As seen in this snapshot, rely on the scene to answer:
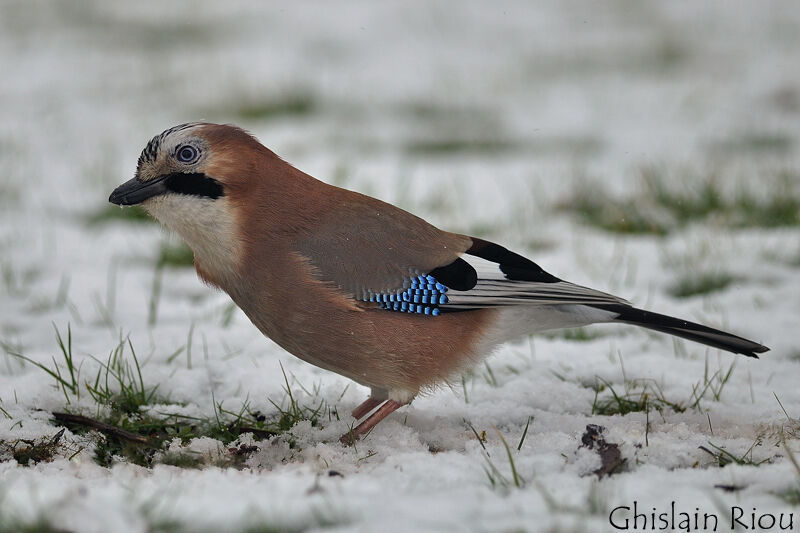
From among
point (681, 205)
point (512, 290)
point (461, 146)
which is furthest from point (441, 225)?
point (512, 290)

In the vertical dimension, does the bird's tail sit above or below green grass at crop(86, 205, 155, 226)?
below

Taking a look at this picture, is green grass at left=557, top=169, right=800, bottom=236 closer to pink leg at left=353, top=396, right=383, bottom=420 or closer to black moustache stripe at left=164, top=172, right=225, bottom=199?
pink leg at left=353, top=396, right=383, bottom=420

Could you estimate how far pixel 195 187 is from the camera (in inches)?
136

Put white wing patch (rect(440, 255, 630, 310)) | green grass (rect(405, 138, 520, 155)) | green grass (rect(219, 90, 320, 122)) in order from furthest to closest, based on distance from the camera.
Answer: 1. green grass (rect(219, 90, 320, 122))
2. green grass (rect(405, 138, 520, 155))
3. white wing patch (rect(440, 255, 630, 310))

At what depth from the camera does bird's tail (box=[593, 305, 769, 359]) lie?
350cm

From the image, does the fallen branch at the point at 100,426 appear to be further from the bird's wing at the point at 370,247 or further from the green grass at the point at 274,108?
the green grass at the point at 274,108

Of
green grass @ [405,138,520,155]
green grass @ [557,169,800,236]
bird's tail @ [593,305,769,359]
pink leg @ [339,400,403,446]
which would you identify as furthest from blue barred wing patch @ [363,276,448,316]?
green grass @ [405,138,520,155]

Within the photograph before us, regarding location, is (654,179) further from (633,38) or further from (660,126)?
(633,38)

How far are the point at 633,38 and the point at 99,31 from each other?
6.94 m

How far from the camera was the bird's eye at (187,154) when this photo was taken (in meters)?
3.43

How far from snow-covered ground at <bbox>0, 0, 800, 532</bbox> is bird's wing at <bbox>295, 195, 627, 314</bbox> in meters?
0.46

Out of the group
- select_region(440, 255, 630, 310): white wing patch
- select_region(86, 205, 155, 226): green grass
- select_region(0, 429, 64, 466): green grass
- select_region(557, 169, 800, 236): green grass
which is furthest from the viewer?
select_region(86, 205, 155, 226): green grass

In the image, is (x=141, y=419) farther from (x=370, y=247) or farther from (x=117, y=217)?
(x=117, y=217)

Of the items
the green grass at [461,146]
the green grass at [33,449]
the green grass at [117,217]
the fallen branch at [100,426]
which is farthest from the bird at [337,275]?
the green grass at [461,146]
